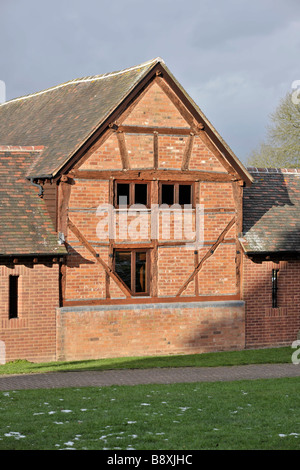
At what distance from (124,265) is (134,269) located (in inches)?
13.0

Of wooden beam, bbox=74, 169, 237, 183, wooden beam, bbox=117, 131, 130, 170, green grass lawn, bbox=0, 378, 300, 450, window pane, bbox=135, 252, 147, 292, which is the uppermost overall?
wooden beam, bbox=117, 131, 130, 170

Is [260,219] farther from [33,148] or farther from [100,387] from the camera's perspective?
[100,387]

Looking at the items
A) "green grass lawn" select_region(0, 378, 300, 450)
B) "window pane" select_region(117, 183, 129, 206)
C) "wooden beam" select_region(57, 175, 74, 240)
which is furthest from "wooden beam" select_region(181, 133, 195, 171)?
"green grass lawn" select_region(0, 378, 300, 450)

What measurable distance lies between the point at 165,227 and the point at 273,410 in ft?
34.6

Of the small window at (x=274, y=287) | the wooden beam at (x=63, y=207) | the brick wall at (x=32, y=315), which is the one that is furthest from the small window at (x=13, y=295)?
the small window at (x=274, y=287)

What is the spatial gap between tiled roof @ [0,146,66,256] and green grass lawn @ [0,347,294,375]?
3.06 m

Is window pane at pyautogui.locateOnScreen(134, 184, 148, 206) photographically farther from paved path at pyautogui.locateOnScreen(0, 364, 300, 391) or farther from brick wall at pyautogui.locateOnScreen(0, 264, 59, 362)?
paved path at pyautogui.locateOnScreen(0, 364, 300, 391)

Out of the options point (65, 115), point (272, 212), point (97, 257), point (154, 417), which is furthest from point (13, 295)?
point (154, 417)

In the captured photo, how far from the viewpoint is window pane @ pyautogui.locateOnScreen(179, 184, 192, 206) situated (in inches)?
959

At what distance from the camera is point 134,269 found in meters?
23.8

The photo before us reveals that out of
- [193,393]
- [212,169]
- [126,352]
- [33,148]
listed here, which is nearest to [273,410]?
[193,393]

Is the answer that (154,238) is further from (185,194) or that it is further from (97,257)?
(97,257)

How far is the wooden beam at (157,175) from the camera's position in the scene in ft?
75.8

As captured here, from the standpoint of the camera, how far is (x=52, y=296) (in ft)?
73.7
